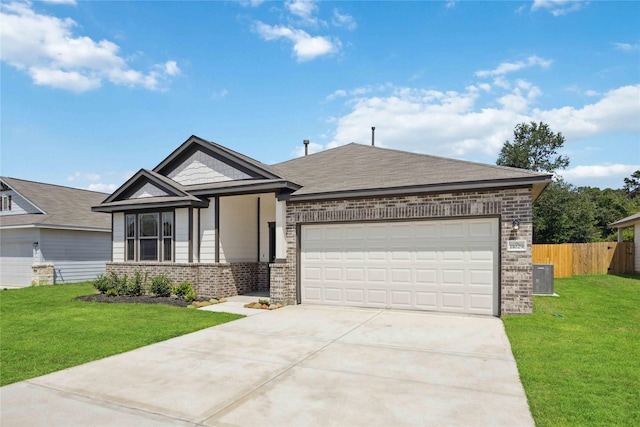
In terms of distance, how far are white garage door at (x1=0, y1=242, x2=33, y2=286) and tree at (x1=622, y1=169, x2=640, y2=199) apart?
74.0 m

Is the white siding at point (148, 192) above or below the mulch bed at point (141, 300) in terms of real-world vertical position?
above

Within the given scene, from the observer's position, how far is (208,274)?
42.4 ft

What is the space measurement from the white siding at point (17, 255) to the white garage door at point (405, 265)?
51.9 ft

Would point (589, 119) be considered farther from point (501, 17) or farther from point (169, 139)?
point (169, 139)

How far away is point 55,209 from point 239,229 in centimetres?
1310

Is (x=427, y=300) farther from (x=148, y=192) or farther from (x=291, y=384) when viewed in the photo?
(x=148, y=192)

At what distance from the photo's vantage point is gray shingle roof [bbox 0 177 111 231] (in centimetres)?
1970

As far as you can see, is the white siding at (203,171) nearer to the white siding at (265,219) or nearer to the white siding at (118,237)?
the white siding at (265,219)

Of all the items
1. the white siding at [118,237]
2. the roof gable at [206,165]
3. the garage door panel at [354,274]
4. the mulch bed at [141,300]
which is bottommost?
the mulch bed at [141,300]

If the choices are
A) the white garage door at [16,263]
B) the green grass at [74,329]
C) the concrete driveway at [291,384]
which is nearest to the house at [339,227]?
the concrete driveway at [291,384]

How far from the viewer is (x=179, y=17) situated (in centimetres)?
1203

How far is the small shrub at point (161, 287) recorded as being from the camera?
13.1m

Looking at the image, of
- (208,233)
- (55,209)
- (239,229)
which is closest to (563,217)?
(239,229)

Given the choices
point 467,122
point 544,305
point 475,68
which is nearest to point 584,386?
point 544,305
